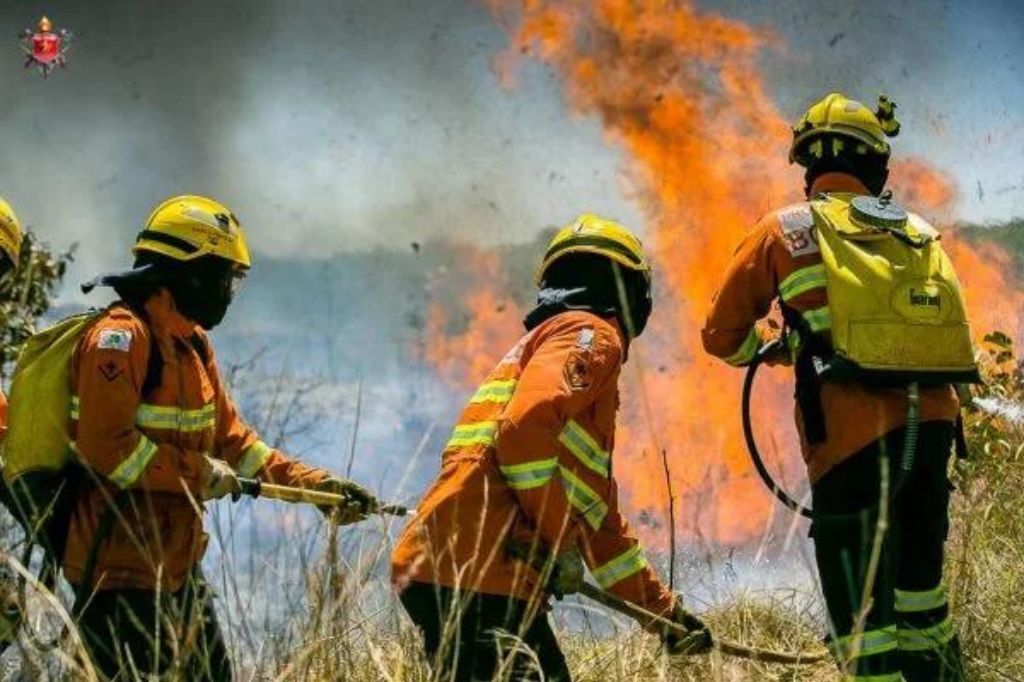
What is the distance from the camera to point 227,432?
4.77m

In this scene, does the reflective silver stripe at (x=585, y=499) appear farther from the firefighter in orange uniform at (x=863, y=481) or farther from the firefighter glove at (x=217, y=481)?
the firefighter glove at (x=217, y=481)

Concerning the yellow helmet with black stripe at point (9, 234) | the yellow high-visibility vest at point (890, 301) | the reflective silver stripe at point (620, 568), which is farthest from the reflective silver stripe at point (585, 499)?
the yellow helmet with black stripe at point (9, 234)

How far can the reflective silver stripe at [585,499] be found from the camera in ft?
10.8

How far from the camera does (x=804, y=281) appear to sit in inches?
149

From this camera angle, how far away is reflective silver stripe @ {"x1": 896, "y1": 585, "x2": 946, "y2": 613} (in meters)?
3.63

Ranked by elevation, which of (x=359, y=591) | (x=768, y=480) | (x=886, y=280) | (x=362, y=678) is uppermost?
(x=886, y=280)

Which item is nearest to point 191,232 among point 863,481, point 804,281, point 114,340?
point 114,340

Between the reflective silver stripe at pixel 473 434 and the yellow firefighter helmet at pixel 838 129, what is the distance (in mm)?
1621

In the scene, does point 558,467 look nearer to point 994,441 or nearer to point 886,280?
point 886,280

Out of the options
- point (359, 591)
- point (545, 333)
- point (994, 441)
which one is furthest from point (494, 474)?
point (994, 441)

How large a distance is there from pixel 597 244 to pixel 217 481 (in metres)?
1.48

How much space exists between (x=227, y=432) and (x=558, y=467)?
1966 millimetres

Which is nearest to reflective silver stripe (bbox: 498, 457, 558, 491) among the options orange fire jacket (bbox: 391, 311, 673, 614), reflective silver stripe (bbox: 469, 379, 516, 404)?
orange fire jacket (bbox: 391, 311, 673, 614)

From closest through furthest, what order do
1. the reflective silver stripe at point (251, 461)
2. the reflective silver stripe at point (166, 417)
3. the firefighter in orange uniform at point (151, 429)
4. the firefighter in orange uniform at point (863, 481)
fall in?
the firefighter in orange uniform at point (863, 481) → the firefighter in orange uniform at point (151, 429) → the reflective silver stripe at point (166, 417) → the reflective silver stripe at point (251, 461)
